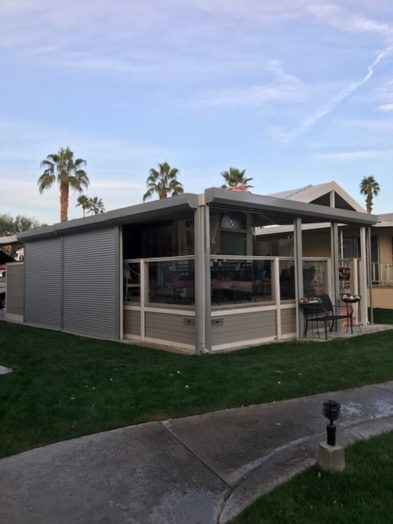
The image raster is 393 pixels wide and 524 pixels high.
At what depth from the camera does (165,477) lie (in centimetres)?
334

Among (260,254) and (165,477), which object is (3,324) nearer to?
(260,254)

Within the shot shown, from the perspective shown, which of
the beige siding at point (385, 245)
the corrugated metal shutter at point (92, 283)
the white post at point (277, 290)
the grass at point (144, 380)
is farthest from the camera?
the beige siding at point (385, 245)

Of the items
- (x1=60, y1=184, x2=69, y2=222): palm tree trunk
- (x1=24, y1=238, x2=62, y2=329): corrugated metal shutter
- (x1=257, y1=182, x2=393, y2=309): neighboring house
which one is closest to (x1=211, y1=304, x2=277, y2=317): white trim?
(x1=257, y1=182, x2=393, y2=309): neighboring house

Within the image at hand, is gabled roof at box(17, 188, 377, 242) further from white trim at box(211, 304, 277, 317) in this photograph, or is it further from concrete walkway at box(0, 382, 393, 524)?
concrete walkway at box(0, 382, 393, 524)

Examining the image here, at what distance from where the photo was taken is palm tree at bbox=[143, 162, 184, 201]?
116 feet

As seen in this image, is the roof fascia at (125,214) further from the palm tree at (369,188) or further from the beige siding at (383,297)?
the palm tree at (369,188)

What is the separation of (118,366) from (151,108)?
9.61 meters

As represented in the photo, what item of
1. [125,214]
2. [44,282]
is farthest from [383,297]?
[44,282]

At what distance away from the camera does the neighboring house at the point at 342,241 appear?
34.8ft

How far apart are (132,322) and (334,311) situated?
194 inches

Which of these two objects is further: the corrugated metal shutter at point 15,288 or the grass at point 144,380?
the corrugated metal shutter at point 15,288

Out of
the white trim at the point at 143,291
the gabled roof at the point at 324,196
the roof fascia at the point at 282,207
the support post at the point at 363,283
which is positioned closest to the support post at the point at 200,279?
the roof fascia at the point at 282,207

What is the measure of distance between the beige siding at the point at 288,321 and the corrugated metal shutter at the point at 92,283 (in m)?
3.70

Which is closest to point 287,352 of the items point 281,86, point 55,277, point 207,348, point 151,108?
point 207,348
